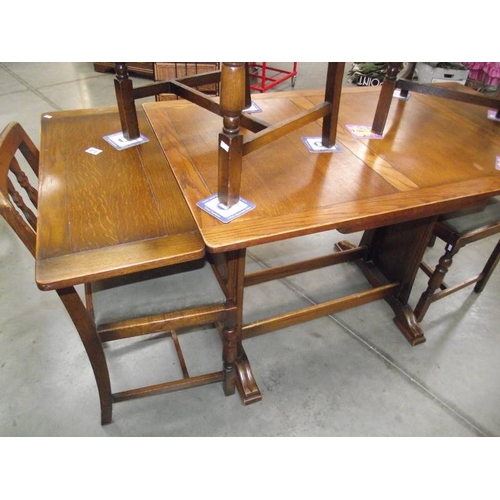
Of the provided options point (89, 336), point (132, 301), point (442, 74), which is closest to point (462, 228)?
point (132, 301)

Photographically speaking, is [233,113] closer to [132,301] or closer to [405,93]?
[132,301]

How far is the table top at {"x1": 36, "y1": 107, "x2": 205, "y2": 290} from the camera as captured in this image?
0.94 m

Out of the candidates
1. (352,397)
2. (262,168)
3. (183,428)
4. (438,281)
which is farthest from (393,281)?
(183,428)

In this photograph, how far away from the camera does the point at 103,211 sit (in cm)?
110

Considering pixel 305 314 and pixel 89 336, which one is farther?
pixel 305 314

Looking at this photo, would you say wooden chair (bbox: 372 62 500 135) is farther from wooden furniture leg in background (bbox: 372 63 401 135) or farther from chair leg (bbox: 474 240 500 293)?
chair leg (bbox: 474 240 500 293)

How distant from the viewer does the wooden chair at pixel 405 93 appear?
4.51 ft

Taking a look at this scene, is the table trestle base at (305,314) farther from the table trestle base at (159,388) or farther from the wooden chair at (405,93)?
the wooden chair at (405,93)

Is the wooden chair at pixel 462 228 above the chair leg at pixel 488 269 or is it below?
above

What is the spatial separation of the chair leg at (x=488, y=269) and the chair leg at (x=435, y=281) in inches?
13.5

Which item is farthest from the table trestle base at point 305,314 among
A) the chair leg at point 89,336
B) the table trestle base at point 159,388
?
the chair leg at point 89,336

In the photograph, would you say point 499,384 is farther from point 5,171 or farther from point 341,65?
point 5,171

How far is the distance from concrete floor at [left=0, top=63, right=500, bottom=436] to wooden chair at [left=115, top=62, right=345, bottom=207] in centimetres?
96

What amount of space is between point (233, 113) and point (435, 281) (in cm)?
135
